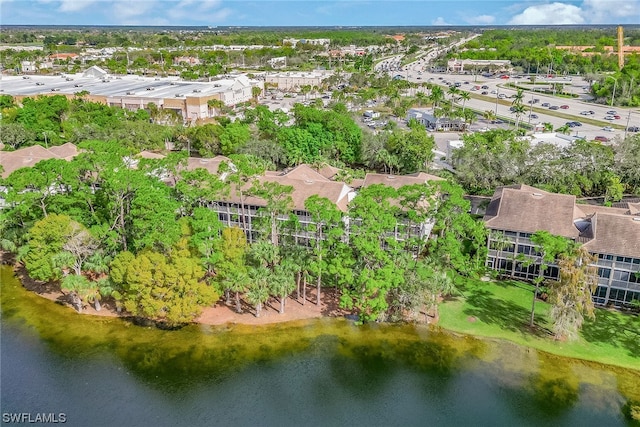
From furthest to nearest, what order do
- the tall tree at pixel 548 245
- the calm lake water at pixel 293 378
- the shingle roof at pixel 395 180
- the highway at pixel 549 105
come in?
the highway at pixel 549 105, the shingle roof at pixel 395 180, the tall tree at pixel 548 245, the calm lake water at pixel 293 378

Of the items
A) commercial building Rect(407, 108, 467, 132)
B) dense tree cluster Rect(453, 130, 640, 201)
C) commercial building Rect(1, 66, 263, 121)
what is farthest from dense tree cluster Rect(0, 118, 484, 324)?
commercial building Rect(1, 66, 263, 121)

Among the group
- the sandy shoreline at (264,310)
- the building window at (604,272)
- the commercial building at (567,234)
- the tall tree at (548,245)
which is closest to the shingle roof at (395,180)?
the commercial building at (567,234)

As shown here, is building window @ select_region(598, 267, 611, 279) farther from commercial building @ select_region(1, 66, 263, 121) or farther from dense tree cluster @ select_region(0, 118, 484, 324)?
commercial building @ select_region(1, 66, 263, 121)

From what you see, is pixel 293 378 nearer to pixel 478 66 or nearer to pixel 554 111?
pixel 554 111

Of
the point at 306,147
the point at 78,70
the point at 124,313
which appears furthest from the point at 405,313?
the point at 78,70

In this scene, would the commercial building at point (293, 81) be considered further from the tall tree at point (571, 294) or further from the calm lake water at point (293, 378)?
the tall tree at point (571, 294)
